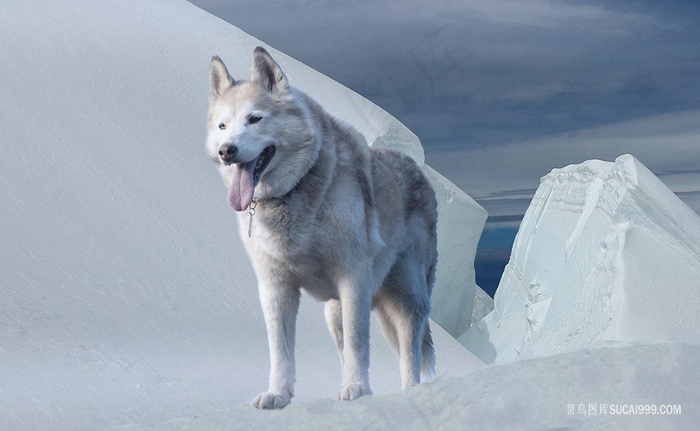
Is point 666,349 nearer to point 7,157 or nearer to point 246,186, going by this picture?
point 246,186

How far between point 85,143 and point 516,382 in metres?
5.95

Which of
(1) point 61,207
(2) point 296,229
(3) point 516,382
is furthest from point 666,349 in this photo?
(1) point 61,207

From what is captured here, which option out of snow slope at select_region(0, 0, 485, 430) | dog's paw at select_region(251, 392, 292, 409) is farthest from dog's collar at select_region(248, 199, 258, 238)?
snow slope at select_region(0, 0, 485, 430)

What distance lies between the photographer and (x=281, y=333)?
338cm

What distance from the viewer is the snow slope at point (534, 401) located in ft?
10.4

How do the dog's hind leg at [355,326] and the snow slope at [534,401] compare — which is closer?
the snow slope at [534,401]

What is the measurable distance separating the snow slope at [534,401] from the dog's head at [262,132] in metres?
0.90

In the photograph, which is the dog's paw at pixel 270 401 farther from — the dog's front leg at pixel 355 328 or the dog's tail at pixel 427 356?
the dog's tail at pixel 427 356

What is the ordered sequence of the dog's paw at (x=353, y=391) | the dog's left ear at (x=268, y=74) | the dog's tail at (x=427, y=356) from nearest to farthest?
1. the dog's paw at (x=353, y=391)
2. the dog's left ear at (x=268, y=74)
3. the dog's tail at (x=427, y=356)

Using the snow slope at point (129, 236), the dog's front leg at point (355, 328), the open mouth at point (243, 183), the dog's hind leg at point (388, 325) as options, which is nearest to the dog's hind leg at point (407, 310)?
the dog's hind leg at point (388, 325)

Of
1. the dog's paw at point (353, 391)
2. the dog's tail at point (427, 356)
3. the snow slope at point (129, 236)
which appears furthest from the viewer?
the snow slope at point (129, 236)

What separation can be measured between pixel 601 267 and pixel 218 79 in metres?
4.61

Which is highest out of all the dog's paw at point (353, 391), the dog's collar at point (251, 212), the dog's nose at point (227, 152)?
the dog's nose at point (227, 152)

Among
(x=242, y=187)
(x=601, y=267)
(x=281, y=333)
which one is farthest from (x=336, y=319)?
(x=601, y=267)
